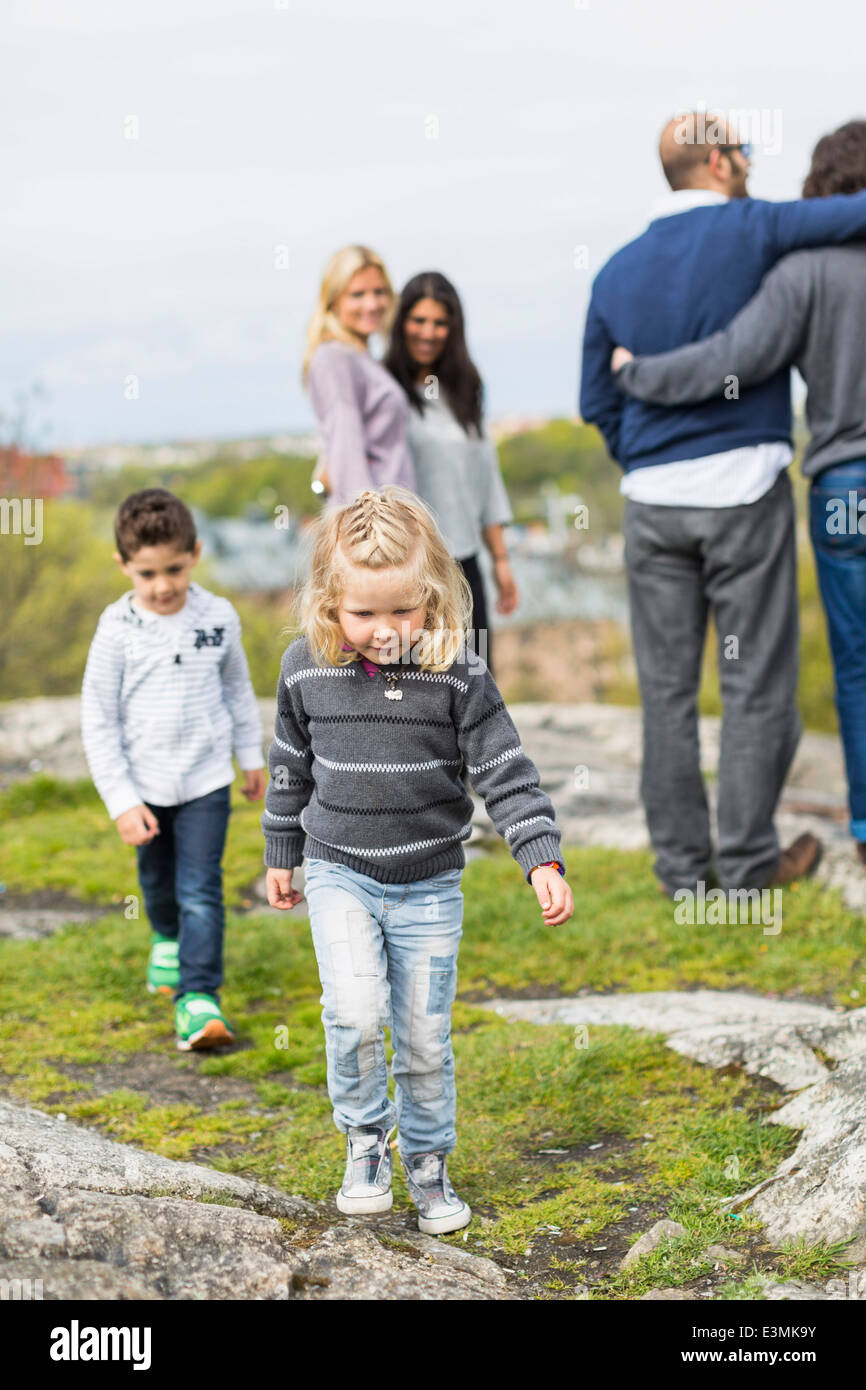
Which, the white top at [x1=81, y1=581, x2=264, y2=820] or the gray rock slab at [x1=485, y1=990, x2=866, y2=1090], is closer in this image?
the gray rock slab at [x1=485, y1=990, x2=866, y2=1090]

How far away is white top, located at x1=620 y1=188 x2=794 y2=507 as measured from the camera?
476 centimetres

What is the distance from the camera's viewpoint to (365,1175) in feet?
9.95

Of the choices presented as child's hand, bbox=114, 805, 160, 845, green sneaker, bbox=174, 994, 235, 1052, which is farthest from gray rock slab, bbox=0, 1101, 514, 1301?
child's hand, bbox=114, 805, 160, 845

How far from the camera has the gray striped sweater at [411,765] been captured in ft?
9.68

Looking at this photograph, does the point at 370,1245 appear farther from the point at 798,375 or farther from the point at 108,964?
the point at 798,375

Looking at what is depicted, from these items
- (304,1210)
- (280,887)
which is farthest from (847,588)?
(304,1210)

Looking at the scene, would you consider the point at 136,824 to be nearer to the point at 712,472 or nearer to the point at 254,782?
the point at 254,782

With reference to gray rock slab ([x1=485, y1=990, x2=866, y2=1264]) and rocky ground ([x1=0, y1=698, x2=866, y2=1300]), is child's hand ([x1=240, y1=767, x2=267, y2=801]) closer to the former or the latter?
gray rock slab ([x1=485, y1=990, x2=866, y2=1264])

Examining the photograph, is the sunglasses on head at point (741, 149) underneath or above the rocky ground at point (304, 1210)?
above

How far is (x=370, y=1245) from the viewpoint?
8.80 feet

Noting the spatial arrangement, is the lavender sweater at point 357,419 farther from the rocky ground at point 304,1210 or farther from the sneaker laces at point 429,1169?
the sneaker laces at point 429,1169

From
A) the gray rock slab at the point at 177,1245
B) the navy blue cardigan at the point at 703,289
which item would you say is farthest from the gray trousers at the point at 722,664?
the gray rock slab at the point at 177,1245

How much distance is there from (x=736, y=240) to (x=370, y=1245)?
3449 mm

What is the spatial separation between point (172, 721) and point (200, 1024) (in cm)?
91
